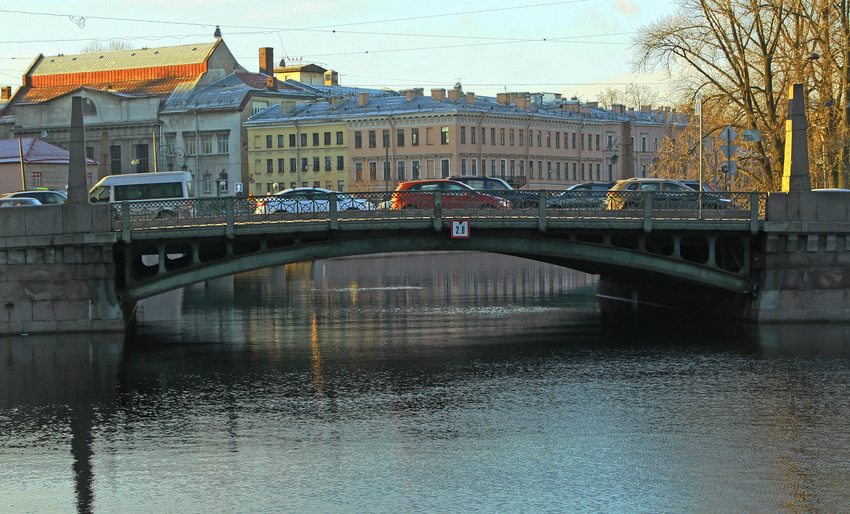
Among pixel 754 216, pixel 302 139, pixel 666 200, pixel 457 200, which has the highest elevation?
pixel 302 139

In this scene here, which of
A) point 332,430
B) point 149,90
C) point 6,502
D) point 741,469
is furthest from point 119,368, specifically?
point 149,90

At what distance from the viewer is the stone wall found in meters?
29.7

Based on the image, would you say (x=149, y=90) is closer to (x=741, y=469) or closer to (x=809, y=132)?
(x=809, y=132)

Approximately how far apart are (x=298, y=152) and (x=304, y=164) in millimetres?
1916

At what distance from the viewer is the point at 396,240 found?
31828 mm

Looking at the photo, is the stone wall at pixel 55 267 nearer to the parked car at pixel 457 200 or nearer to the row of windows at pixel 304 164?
the parked car at pixel 457 200

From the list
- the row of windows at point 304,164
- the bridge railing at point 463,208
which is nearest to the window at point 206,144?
the row of windows at point 304,164

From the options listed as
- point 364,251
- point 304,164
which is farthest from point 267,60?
point 364,251

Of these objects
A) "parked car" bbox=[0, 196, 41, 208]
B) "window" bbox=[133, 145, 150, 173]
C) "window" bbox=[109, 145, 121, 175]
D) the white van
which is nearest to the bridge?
"parked car" bbox=[0, 196, 41, 208]

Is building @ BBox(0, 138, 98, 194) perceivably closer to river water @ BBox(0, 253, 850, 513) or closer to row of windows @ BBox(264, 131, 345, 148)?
row of windows @ BBox(264, 131, 345, 148)

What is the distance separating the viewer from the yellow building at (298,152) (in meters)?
93.8

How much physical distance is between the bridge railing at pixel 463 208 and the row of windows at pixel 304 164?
201 feet

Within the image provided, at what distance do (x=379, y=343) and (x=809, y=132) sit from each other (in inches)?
849

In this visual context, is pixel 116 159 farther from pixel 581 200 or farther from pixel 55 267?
pixel 581 200
